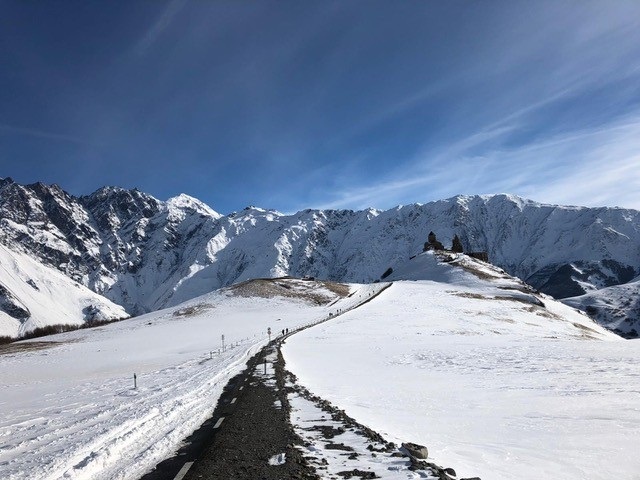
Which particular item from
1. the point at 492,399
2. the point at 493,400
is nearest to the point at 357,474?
the point at 493,400

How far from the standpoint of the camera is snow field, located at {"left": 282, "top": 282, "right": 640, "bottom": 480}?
364 inches

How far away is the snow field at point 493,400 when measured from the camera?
30.3 ft

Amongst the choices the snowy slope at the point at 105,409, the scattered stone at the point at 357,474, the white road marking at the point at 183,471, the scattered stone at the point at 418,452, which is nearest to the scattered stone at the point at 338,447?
the scattered stone at the point at 418,452

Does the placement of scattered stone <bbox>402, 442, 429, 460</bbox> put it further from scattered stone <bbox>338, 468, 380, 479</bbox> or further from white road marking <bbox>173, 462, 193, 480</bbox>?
white road marking <bbox>173, 462, 193, 480</bbox>

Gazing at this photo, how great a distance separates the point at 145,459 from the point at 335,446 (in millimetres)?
4204

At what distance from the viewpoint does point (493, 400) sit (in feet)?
50.7

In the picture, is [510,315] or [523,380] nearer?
[523,380]

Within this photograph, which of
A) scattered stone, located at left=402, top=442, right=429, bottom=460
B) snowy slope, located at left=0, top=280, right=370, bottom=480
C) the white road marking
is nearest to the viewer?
the white road marking

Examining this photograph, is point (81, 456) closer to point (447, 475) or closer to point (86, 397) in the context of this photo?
point (447, 475)

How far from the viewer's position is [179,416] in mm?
14367

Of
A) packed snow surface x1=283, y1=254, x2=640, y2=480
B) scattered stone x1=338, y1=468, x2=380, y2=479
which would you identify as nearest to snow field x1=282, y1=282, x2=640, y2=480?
packed snow surface x1=283, y1=254, x2=640, y2=480

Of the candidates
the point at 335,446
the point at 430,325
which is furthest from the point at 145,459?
the point at 430,325

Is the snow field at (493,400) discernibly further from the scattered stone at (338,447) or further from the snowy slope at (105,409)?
the snowy slope at (105,409)

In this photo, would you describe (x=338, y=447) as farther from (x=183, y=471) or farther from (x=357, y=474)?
(x=183, y=471)
